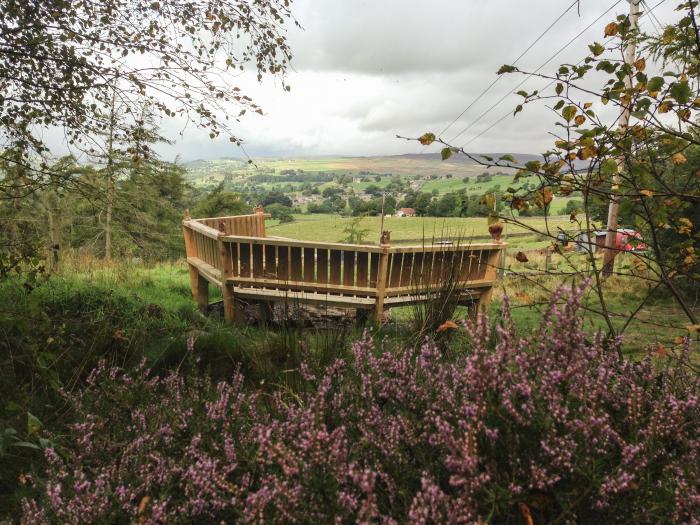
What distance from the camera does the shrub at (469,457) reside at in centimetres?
132

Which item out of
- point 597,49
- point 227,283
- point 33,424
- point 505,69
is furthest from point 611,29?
point 227,283

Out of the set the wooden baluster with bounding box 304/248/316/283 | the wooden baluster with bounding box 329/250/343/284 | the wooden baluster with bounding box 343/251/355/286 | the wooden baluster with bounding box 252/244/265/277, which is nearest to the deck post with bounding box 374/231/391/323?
the wooden baluster with bounding box 343/251/355/286

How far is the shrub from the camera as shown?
1.32 meters

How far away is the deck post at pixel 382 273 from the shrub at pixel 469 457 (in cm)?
383

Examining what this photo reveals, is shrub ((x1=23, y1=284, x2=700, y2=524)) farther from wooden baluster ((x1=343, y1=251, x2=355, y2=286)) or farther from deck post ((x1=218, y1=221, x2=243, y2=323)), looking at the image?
deck post ((x1=218, y1=221, x2=243, y2=323))

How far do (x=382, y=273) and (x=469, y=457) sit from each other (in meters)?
4.50

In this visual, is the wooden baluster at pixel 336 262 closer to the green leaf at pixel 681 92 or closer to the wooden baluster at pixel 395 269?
the wooden baluster at pixel 395 269

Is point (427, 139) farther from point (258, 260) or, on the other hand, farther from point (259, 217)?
point (259, 217)

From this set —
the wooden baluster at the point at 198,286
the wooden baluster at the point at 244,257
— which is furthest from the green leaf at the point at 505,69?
the wooden baluster at the point at 198,286

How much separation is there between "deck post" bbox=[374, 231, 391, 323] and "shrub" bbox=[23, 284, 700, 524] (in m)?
3.83

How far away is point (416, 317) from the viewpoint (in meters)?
4.25

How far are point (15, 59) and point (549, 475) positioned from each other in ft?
14.9

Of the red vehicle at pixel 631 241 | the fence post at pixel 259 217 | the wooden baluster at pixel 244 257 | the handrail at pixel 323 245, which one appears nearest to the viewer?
the red vehicle at pixel 631 241

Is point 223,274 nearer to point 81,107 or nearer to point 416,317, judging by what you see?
point 81,107
